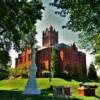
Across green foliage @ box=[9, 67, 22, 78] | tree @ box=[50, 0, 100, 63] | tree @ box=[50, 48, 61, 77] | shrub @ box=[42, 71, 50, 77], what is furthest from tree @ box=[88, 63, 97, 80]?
tree @ box=[50, 0, 100, 63]

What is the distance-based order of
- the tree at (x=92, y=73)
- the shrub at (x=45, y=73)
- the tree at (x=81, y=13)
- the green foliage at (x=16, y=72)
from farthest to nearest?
the green foliage at (x=16, y=72) < the tree at (x=92, y=73) < the shrub at (x=45, y=73) < the tree at (x=81, y=13)

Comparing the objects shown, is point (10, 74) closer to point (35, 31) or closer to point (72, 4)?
point (35, 31)

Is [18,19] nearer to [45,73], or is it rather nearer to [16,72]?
[45,73]

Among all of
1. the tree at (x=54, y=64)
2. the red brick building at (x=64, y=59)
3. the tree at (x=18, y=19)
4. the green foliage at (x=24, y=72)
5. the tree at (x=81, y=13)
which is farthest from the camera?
the green foliage at (x=24, y=72)

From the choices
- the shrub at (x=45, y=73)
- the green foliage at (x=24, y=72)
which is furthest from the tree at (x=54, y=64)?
the green foliage at (x=24, y=72)

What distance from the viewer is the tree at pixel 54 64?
69250 mm

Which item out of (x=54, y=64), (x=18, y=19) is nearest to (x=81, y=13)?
(x=18, y=19)

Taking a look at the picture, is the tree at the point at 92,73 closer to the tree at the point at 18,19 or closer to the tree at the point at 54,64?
the tree at the point at 54,64

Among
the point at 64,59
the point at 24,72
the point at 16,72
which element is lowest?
the point at 24,72

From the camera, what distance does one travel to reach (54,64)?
7131 centimetres

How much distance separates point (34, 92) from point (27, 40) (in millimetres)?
14396

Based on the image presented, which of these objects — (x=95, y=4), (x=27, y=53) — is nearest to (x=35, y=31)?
(x=95, y=4)

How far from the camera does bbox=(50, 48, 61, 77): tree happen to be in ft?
227

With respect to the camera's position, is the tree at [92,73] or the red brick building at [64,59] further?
the tree at [92,73]
